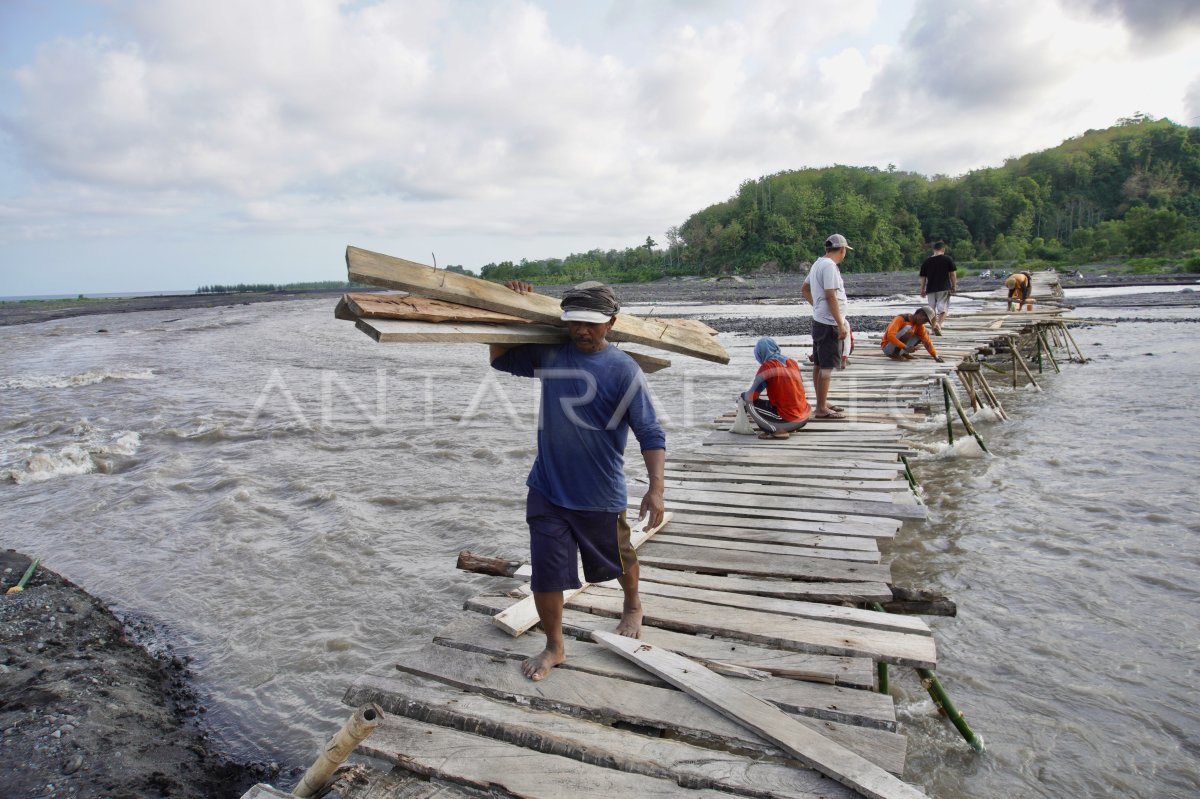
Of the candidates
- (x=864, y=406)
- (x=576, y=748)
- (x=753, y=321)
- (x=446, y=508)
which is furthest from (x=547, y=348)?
(x=753, y=321)

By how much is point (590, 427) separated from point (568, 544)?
1.71 feet

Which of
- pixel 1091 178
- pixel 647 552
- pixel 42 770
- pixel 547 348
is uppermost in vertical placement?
pixel 1091 178

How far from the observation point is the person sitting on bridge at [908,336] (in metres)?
10.5

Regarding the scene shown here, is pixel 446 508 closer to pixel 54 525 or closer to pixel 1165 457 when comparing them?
pixel 54 525

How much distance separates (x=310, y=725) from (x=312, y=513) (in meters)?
3.99

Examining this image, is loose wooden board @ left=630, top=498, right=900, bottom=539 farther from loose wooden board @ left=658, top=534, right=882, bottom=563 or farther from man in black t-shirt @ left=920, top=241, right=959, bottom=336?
man in black t-shirt @ left=920, top=241, right=959, bottom=336

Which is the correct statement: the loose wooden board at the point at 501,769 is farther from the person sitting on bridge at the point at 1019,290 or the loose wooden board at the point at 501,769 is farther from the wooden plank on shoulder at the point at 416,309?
the person sitting on bridge at the point at 1019,290

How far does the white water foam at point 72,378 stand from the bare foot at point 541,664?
18.8m

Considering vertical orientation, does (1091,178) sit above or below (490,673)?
above

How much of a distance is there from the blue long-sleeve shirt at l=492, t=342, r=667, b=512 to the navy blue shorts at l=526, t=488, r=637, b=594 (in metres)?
0.06

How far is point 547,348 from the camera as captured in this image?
3.29 m

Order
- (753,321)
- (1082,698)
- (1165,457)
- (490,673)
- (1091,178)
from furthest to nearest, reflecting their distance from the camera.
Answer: (1091,178)
(753,321)
(1165,457)
(1082,698)
(490,673)

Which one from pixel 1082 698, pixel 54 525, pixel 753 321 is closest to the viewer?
pixel 1082 698

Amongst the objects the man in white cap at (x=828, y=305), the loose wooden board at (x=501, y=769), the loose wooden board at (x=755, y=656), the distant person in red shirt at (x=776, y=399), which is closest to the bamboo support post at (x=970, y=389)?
the man in white cap at (x=828, y=305)
